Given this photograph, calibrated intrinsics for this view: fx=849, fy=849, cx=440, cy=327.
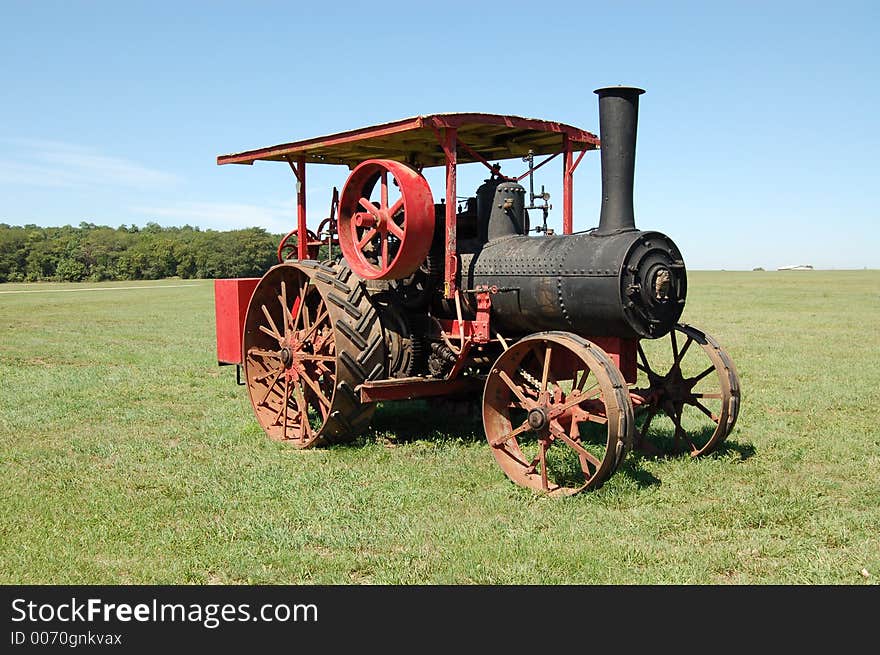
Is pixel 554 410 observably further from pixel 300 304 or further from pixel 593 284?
pixel 300 304

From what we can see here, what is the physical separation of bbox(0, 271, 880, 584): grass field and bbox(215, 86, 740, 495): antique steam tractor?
0.41 metres

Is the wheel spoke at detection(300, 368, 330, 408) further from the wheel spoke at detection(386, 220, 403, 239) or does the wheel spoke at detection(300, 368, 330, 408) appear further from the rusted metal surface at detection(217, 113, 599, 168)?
the rusted metal surface at detection(217, 113, 599, 168)

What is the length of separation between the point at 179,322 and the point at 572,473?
20.0 metres

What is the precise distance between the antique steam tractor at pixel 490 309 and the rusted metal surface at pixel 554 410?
15 mm

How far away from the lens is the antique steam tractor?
6.21 m

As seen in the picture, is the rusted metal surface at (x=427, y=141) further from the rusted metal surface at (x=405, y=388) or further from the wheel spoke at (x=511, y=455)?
the wheel spoke at (x=511, y=455)

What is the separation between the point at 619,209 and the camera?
643 centimetres

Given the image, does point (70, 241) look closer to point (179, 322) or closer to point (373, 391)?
point (179, 322)

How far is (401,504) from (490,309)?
73.6 inches

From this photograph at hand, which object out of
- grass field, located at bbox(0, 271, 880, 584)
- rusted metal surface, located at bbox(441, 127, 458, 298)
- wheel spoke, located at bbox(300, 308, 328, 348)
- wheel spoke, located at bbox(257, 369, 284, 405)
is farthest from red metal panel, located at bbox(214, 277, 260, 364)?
rusted metal surface, located at bbox(441, 127, 458, 298)

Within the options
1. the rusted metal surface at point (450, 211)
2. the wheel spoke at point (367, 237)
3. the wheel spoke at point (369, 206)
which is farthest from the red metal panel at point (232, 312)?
the rusted metal surface at point (450, 211)

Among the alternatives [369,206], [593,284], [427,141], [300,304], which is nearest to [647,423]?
[593,284]

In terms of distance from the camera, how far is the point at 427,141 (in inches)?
316

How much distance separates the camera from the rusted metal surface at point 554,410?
5727mm
